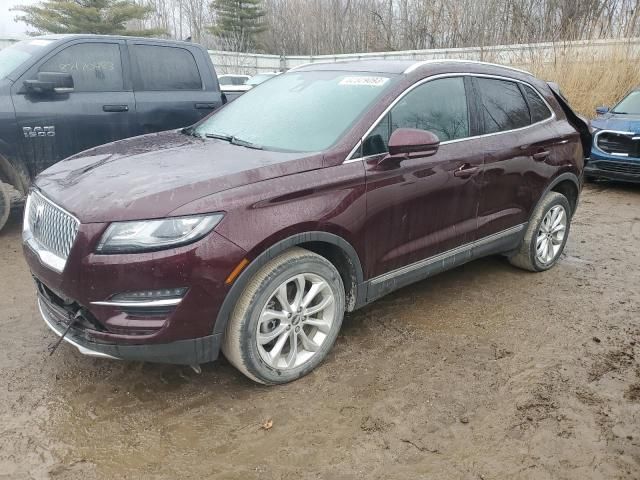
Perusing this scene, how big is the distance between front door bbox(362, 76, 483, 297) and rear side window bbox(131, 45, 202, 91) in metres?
3.53

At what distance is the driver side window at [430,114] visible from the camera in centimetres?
317

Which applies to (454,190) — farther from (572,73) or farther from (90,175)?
(572,73)

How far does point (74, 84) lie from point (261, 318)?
3.88 metres

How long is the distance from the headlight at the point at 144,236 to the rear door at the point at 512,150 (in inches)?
90.1

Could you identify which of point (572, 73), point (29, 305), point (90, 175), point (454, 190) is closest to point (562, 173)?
point (454, 190)

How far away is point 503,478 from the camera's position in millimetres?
2305

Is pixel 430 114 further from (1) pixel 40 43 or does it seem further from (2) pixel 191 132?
(1) pixel 40 43

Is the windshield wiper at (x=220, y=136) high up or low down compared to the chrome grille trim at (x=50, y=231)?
up

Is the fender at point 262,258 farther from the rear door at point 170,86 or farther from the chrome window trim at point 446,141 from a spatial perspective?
the rear door at point 170,86

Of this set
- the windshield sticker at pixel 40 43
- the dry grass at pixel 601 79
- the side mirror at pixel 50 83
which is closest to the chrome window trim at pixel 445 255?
the side mirror at pixel 50 83

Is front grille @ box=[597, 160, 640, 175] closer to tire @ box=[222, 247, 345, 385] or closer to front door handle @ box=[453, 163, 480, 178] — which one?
front door handle @ box=[453, 163, 480, 178]

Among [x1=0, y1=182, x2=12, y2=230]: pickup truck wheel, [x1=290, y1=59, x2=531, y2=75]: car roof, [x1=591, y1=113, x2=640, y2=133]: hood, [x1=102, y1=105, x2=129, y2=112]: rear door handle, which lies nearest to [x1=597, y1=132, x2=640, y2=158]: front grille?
[x1=591, y1=113, x2=640, y2=133]: hood

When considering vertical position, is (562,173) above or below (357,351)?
above

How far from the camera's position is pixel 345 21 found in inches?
1172
